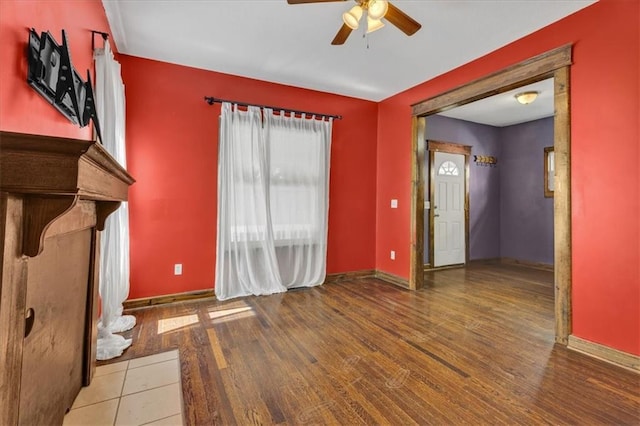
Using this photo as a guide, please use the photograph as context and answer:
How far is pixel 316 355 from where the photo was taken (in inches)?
84.4

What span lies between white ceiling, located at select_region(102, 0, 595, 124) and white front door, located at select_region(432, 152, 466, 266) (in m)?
1.97

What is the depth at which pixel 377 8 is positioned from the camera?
6.11 ft

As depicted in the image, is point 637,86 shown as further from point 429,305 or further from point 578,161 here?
point 429,305

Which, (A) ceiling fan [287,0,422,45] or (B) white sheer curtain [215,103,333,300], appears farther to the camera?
(B) white sheer curtain [215,103,333,300]

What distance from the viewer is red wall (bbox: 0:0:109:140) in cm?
93

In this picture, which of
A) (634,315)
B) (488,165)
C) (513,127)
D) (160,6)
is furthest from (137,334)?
(513,127)

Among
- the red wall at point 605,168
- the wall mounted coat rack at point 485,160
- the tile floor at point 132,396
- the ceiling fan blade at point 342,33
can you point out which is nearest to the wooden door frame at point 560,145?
the red wall at point 605,168

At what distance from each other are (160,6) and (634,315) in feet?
13.2

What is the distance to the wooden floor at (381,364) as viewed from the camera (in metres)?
1.57

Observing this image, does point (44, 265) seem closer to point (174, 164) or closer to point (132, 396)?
point (132, 396)

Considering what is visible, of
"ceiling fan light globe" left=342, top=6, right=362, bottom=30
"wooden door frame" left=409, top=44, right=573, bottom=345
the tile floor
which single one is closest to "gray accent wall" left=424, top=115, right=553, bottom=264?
"wooden door frame" left=409, top=44, right=573, bottom=345

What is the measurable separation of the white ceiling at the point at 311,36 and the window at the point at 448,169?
1.90 metres

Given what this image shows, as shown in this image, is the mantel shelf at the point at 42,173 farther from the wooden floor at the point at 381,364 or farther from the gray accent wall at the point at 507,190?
the gray accent wall at the point at 507,190

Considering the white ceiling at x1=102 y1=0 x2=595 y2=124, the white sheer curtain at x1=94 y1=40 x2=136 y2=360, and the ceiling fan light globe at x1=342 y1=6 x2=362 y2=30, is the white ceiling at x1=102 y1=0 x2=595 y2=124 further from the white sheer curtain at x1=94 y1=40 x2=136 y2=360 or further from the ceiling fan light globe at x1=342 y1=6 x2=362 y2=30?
the white sheer curtain at x1=94 y1=40 x2=136 y2=360
